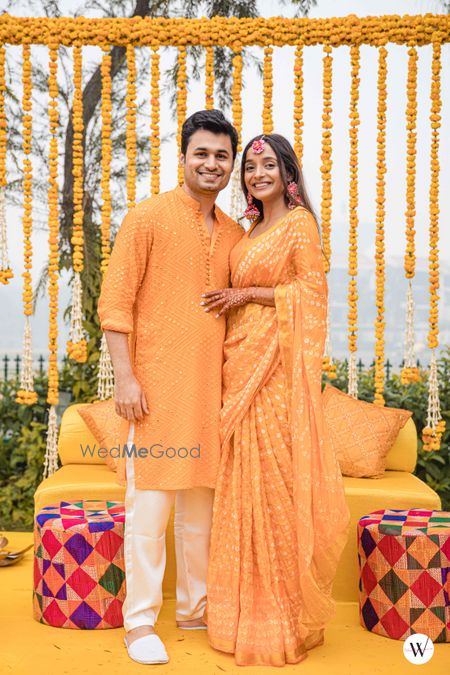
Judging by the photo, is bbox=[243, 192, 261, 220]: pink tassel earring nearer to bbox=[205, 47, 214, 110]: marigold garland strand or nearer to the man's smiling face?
the man's smiling face

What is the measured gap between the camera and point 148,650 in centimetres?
253

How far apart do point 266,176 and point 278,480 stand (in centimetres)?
102

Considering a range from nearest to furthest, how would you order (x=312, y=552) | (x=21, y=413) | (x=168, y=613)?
(x=312, y=552)
(x=168, y=613)
(x=21, y=413)

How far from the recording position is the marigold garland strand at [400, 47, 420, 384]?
3582 millimetres

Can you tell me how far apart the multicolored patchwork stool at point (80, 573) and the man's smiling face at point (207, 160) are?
4.14 feet

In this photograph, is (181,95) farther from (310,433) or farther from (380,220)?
(310,433)

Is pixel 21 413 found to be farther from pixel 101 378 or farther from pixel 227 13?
pixel 227 13

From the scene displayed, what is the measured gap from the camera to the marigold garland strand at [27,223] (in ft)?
11.8

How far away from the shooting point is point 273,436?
2.60 metres

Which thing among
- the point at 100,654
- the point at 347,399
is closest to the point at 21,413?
the point at 347,399

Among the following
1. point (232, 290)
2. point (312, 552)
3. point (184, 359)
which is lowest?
point (312, 552)

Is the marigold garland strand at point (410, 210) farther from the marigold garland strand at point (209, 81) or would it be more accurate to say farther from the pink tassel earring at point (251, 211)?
the pink tassel earring at point (251, 211)

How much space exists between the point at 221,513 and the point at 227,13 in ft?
11.7

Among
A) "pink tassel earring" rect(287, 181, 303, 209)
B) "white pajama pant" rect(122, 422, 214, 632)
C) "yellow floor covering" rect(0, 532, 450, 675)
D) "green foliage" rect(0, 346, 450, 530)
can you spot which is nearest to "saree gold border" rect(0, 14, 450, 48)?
A: "pink tassel earring" rect(287, 181, 303, 209)
